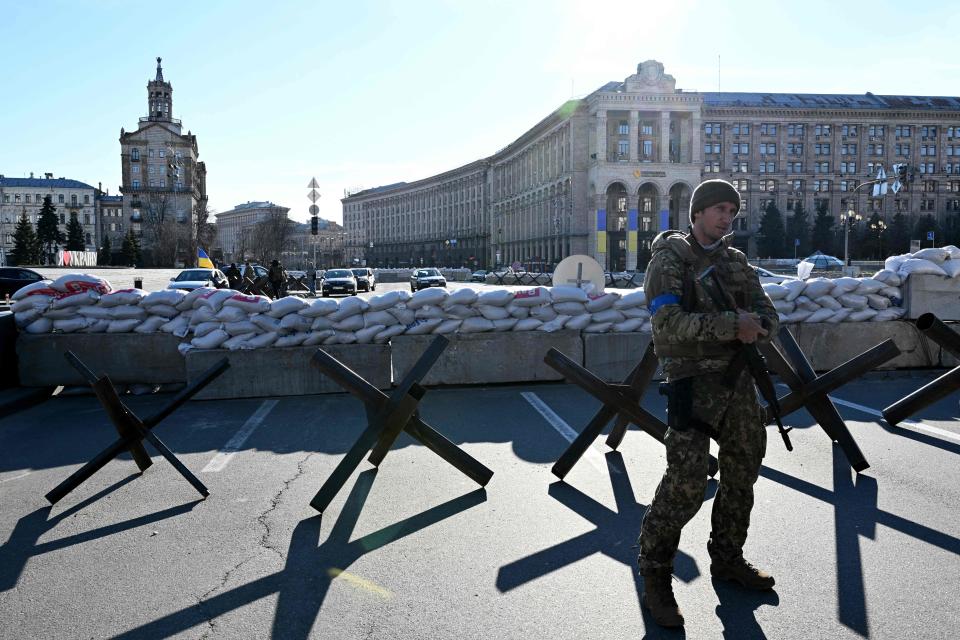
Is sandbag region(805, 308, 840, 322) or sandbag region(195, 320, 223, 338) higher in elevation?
sandbag region(805, 308, 840, 322)

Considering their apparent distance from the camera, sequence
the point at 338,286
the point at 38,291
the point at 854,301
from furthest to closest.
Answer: the point at 338,286 → the point at 854,301 → the point at 38,291

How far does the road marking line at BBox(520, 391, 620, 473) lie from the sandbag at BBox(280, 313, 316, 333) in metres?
2.33

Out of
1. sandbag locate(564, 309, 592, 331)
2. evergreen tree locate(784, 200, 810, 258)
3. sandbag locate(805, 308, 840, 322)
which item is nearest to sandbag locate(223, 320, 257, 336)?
sandbag locate(564, 309, 592, 331)

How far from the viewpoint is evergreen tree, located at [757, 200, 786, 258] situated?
10102cm

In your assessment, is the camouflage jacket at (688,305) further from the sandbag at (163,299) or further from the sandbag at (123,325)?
the sandbag at (123,325)

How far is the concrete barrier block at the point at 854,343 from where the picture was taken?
9.77 metres

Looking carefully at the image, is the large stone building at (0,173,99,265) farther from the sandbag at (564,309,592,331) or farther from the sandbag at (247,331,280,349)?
the sandbag at (564,309,592,331)

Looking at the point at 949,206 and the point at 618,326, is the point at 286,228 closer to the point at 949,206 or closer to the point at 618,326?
the point at 618,326

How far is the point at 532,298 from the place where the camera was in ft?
30.7

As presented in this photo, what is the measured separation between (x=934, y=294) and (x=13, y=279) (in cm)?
2971

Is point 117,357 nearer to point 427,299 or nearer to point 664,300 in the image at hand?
point 427,299

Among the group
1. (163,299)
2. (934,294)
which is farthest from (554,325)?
(934,294)

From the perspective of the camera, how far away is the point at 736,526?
11.6ft

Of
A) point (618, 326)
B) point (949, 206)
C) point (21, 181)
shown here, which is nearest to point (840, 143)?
point (949, 206)
